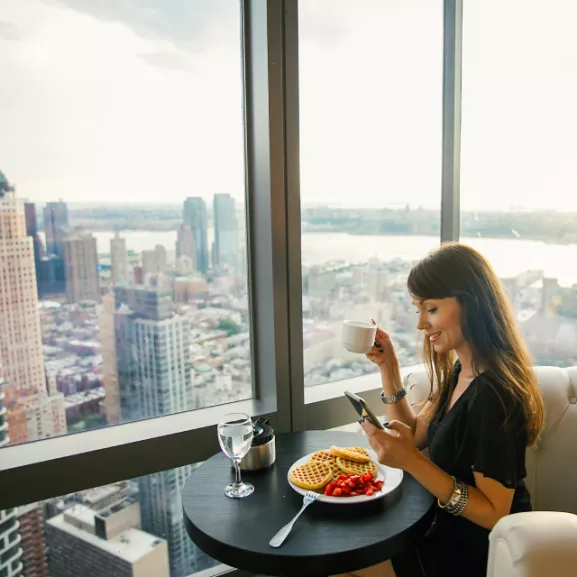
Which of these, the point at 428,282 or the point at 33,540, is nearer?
the point at 428,282

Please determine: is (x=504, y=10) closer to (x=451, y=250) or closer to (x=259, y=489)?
(x=451, y=250)

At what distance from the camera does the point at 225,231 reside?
1.90 m

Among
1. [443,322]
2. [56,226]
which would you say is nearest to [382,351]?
[443,322]

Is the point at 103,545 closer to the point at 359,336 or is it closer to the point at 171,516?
the point at 171,516

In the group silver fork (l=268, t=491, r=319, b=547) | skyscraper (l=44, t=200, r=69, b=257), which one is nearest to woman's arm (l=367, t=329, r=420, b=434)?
silver fork (l=268, t=491, r=319, b=547)

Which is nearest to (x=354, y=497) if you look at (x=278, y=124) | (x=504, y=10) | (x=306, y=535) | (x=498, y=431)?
(x=306, y=535)

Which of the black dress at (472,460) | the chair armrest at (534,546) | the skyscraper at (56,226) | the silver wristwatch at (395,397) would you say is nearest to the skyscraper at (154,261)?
the skyscraper at (56,226)

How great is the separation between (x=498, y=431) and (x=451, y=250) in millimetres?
464

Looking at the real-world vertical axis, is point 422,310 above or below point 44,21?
below

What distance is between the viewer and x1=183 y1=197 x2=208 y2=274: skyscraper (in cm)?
182

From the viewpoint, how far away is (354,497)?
1248 mm

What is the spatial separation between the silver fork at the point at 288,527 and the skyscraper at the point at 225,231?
90 cm

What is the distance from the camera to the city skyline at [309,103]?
5.20 ft

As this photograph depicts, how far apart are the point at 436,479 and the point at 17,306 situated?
122 cm
